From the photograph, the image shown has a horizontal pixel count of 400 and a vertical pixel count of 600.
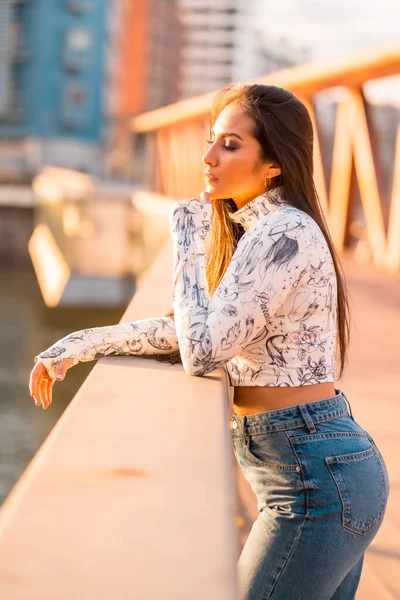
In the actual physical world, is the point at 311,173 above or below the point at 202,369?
above

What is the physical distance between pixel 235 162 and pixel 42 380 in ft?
2.39

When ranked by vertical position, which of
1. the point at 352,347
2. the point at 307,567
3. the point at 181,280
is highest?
the point at 181,280

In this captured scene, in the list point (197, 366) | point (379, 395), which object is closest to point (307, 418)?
point (197, 366)

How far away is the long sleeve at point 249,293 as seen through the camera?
1.83 meters

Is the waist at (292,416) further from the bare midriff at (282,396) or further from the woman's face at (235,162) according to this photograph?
the woman's face at (235,162)

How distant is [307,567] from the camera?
1.70m

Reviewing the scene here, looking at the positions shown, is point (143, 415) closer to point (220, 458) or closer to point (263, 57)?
point (220, 458)

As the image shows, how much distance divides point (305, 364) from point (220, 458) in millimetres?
423

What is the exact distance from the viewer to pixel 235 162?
2.09m

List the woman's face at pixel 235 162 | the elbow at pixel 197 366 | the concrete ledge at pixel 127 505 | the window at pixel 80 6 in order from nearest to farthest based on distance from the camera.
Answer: the concrete ledge at pixel 127 505 < the elbow at pixel 197 366 < the woman's face at pixel 235 162 < the window at pixel 80 6

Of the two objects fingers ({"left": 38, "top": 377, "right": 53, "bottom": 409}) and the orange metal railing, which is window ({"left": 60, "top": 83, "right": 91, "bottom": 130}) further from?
fingers ({"left": 38, "top": 377, "right": 53, "bottom": 409})

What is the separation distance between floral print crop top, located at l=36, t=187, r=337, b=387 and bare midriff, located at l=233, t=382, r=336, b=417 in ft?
0.05

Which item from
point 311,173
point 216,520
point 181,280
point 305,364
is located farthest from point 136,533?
point 311,173

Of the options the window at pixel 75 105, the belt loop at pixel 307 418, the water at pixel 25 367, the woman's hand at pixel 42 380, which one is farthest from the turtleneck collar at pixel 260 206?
the window at pixel 75 105
